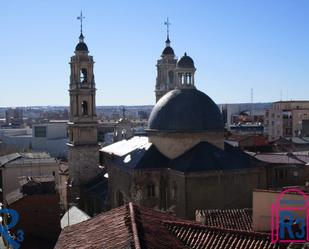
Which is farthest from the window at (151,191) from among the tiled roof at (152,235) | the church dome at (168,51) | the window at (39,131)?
the window at (39,131)

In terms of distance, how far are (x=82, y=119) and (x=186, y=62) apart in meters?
14.0

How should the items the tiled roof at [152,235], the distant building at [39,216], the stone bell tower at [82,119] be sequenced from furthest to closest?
the stone bell tower at [82,119] → the distant building at [39,216] → the tiled roof at [152,235]

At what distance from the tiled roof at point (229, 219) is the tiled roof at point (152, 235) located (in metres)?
5.86

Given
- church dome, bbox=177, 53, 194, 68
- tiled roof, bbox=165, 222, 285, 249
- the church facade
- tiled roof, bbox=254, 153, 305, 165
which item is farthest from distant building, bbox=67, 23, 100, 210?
tiled roof, bbox=165, 222, 285, 249

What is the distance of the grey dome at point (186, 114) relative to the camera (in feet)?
103

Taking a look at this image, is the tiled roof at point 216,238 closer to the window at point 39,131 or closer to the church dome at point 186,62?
the church dome at point 186,62

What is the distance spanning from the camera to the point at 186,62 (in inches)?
1341

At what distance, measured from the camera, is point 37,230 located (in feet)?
86.4

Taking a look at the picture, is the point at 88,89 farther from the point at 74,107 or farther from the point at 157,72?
the point at 157,72

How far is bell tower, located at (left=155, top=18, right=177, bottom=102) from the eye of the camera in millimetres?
49062

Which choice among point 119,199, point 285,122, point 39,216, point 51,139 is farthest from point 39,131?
point 39,216

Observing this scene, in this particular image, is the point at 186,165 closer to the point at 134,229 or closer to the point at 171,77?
the point at 134,229

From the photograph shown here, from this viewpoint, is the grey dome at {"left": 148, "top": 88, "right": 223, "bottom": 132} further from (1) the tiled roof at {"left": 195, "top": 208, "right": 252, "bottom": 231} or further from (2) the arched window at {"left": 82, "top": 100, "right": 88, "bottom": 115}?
(2) the arched window at {"left": 82, "top": 100, "right": 88, "bottom": 115}

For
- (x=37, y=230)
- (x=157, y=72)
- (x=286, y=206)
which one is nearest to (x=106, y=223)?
(x=286, y=206)
